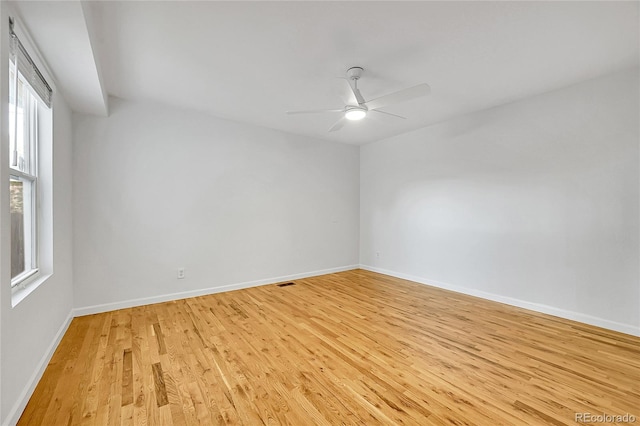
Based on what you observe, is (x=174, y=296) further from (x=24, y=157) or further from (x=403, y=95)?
(x=403, y=95)

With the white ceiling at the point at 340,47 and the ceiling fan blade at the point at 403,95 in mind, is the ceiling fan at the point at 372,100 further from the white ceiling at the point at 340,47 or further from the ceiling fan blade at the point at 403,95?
the white ceiling at the point at 340,47

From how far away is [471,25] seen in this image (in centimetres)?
205

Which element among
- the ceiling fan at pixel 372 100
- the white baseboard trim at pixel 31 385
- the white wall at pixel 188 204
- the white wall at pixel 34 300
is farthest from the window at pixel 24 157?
the ceiling fan at pixel 372 100

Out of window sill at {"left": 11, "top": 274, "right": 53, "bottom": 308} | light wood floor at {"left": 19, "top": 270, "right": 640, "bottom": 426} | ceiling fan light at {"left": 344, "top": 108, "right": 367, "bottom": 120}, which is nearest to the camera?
light wood floor at {"left": 19, "top": 270, "right": 640, "bottom": 426}

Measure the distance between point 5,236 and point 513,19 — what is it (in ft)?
11.5

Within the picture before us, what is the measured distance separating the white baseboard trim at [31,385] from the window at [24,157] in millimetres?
627

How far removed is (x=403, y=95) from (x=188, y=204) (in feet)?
9.97

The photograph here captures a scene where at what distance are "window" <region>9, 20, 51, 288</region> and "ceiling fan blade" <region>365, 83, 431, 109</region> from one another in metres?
2.60

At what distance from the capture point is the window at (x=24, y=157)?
1846mm

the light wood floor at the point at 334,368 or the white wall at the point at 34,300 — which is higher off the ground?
the white wall at the point at 34,300

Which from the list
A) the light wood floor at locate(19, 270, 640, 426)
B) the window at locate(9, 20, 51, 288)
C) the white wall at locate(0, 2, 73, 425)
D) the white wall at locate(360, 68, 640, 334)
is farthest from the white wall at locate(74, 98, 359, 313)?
the white wall at locate(360, 68, 640, 334)

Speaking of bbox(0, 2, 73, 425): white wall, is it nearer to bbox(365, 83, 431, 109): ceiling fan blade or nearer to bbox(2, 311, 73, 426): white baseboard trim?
bbox(2, 311, 73, 426): white baseboard trim

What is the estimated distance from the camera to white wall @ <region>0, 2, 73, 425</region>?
58.5 inches

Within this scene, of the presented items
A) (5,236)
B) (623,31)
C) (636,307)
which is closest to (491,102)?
(623,31)
